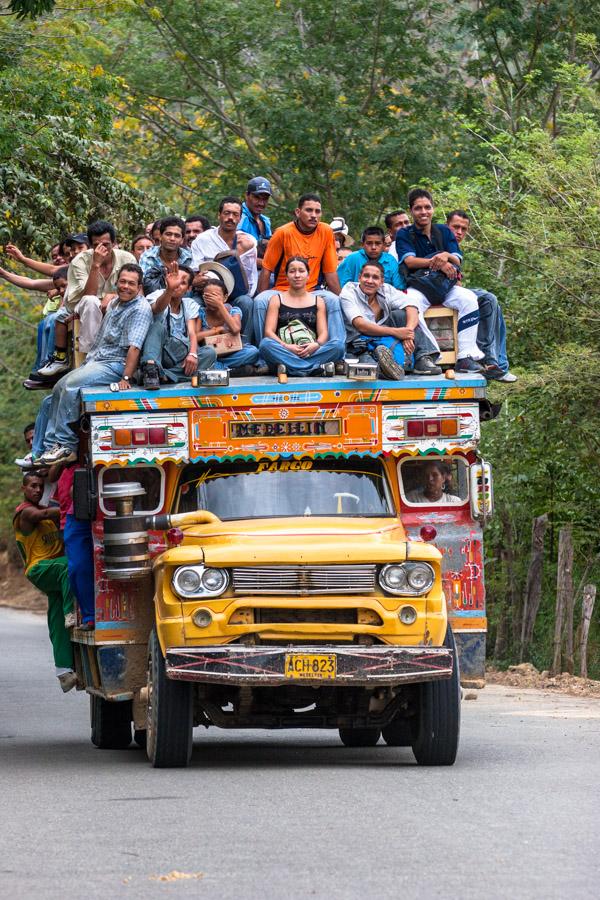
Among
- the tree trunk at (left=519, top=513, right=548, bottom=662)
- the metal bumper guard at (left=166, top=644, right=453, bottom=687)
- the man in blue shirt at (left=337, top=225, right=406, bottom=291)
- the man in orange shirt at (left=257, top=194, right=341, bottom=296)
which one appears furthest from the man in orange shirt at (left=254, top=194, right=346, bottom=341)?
the tree trunk at (left=519, top=513, right=548, bottom=662)

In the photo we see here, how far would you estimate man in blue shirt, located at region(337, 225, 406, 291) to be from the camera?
14.0 meters

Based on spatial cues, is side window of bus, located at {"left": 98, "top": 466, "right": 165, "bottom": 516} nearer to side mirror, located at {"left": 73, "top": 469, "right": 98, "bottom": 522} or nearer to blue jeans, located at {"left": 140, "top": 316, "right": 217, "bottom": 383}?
side mirror, located at {"left": 73, "top": 469, "right": 98, "bottom": 522}

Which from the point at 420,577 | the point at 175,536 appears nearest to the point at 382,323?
the point at 175,536

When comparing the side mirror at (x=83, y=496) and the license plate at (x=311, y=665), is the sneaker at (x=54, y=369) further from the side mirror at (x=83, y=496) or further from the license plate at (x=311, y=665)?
the license plate at (x=311, y=665)

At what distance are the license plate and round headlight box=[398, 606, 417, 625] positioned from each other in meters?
0.54

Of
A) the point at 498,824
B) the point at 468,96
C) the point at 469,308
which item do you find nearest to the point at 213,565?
the point at 498,824

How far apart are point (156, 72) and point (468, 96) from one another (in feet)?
19.9

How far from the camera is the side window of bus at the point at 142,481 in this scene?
12.1m

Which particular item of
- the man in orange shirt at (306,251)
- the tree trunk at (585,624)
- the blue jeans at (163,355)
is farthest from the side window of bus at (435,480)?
the tree trunk at (585,624)

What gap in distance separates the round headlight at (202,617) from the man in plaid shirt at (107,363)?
73.1 inches

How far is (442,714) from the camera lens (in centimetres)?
1141

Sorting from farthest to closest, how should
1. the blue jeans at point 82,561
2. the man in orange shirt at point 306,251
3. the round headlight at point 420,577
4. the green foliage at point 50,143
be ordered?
the green foliage at point 50,143, the man in orange shirt at point 306,251, the blue jeans at point 82,561, the round headlight at point 420,577

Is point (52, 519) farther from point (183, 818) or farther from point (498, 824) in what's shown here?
→ point (498, 824)

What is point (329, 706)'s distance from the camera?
38.7 feet
